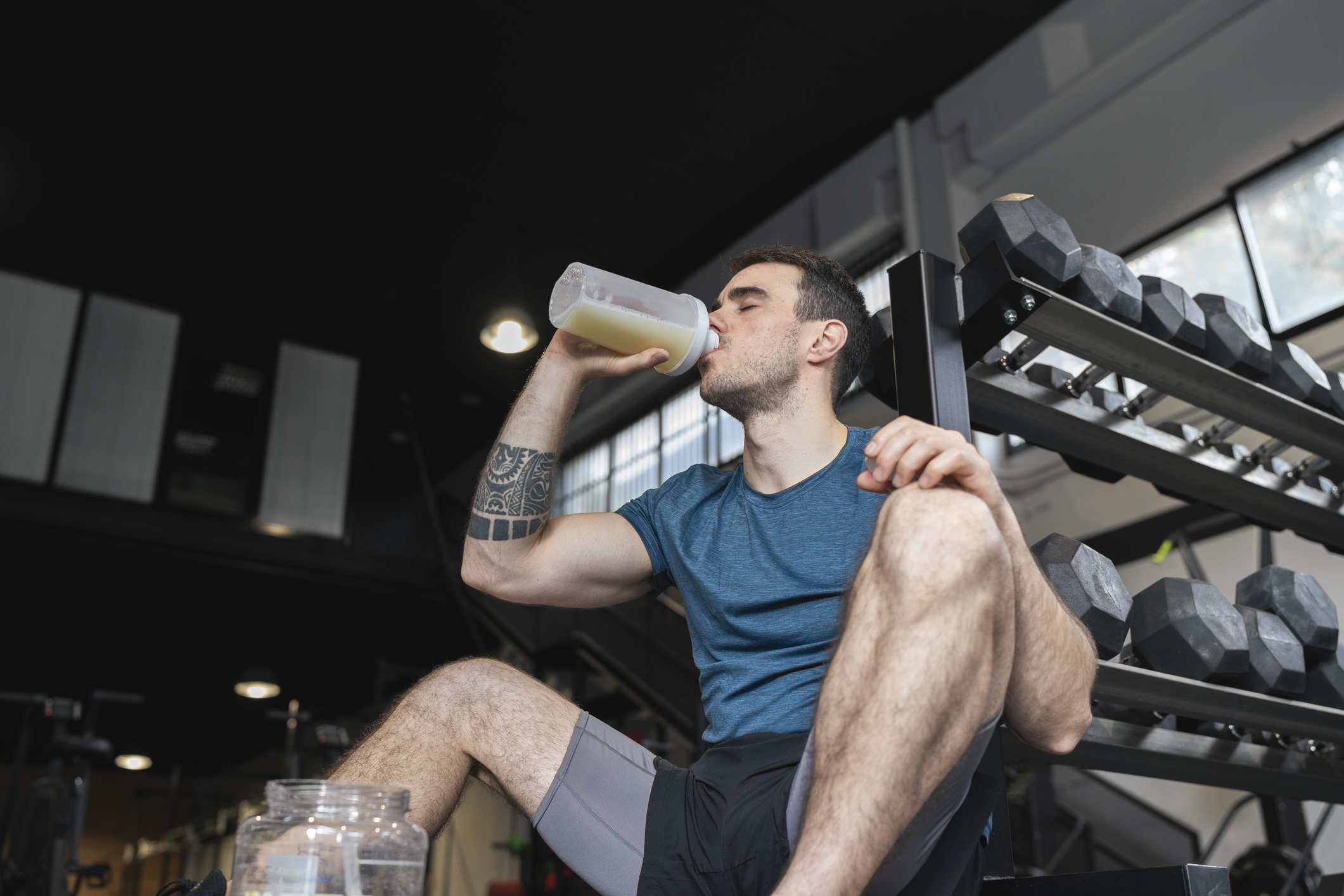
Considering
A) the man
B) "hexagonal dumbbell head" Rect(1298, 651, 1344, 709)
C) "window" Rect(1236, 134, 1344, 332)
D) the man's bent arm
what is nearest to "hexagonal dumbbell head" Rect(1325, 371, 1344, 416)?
"hexagonal dumbbell head" Rect(1298, 651, 1344, 709)

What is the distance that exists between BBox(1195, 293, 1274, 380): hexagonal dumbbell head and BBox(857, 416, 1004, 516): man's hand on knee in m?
0.91

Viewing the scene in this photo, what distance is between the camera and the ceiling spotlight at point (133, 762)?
8.71 meters

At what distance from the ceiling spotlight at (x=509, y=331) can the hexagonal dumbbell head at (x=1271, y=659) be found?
3322 millimetres

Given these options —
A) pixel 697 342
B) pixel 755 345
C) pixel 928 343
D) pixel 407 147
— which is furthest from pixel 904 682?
pixel 407 147

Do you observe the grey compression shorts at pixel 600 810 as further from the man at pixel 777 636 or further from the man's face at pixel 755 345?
the man's face at pixel 755 345

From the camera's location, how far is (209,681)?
813 centimetres

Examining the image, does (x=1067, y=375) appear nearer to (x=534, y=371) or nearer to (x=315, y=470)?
(x=534, y=371)

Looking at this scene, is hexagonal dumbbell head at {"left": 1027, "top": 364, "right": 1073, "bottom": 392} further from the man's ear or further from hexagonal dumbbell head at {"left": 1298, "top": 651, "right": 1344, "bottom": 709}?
hexagonal dumbbell head at {"left": 1298, "top": 651, "right": 1344, "bottom": 709}

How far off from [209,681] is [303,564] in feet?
8.88

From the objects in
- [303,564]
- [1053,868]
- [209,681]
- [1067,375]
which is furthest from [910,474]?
[209,681]

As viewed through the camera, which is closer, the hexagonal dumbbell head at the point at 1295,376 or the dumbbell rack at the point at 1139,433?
the dumbbell rack at the point at 1139,433

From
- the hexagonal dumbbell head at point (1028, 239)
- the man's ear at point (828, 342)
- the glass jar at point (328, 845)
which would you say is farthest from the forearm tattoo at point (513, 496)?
the hexagonal dumbbell head at point (1028, 239)

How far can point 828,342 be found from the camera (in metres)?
1.54

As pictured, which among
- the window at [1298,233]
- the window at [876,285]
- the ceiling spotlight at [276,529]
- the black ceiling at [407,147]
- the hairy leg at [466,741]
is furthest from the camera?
the ceiling spotlight at [276,529]
